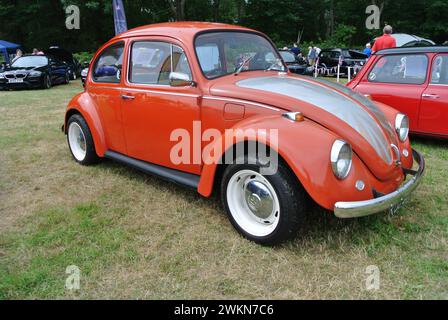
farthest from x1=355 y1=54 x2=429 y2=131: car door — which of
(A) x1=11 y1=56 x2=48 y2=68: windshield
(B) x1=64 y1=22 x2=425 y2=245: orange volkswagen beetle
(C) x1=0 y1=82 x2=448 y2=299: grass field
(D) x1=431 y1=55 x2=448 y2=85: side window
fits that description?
(A) x1=11 y1=56 x2=48 y2=68: windshield

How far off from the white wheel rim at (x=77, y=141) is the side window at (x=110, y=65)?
798 millimetres

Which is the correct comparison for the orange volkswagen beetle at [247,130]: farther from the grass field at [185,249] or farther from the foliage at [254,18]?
the foliage at [254,18]

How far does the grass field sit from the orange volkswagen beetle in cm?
30

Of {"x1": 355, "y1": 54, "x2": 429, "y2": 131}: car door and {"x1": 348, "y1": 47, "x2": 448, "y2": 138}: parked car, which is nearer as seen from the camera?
{"x1": 348, "y1": 47, "x2": 448, "y2": 138}: parked car

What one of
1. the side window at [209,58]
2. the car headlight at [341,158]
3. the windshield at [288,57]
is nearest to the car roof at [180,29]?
the side window at [209,58]

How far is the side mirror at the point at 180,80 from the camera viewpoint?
3496 mm

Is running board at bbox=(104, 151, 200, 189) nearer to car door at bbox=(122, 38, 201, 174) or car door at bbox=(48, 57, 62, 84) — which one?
car door at bbox=(122, 38, 201, 174)

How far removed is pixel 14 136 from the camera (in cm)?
695

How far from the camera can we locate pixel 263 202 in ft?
9.98

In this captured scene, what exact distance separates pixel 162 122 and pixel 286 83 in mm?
1290

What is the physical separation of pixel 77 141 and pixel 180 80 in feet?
8.16

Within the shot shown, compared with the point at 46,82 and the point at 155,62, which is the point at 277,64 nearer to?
the point at 155,62

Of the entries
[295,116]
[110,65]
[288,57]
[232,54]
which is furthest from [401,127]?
[288,57]

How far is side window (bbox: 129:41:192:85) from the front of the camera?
374 centimetres
